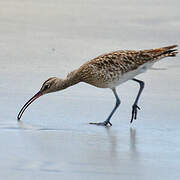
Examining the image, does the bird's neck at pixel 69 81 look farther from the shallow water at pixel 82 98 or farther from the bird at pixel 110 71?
the shallow water at pixel 82 98

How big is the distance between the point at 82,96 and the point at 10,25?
17.6ft

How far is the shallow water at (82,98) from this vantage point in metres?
8.98

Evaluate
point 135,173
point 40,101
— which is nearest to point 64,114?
point 40,101

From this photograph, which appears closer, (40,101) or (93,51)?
(40,101)

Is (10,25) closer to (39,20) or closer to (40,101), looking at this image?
(39,20)

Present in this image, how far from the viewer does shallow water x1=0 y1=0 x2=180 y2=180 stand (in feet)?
29.5

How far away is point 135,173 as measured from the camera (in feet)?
28.2

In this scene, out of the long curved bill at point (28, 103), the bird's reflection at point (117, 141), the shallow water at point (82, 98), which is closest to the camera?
the shallow water at point (82, 98)

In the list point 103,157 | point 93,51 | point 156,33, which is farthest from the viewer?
point 156,33

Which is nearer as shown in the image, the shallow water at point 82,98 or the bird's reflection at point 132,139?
the shallow water at point 82,98

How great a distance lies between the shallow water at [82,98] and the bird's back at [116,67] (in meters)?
0.29

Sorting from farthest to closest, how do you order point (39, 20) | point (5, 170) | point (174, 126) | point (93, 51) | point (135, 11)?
point (135, 11)
point (39, 20)
point (93, 51)
point (174, 126)
point (5, 170)

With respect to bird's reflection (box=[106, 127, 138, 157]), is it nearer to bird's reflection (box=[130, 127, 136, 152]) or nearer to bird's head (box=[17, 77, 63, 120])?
bird's reflection (box=[130, 127, 136, 152])

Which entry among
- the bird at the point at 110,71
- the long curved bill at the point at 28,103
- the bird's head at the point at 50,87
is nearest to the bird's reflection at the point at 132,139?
the bird at the point at 110,71
